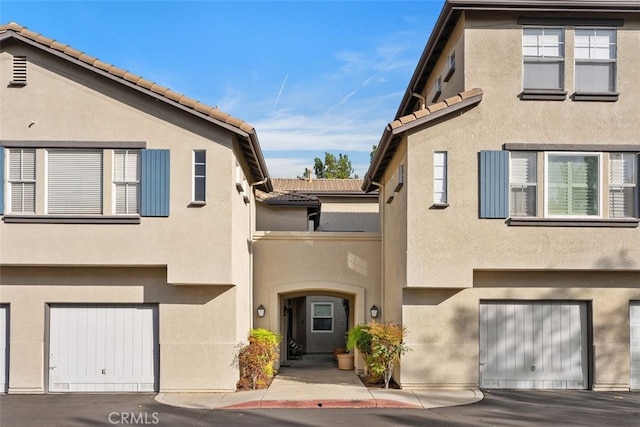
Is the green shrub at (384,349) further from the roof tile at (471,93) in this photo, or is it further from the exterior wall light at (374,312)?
the roof tile at (471,93)

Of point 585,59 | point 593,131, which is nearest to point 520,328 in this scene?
point 593,131

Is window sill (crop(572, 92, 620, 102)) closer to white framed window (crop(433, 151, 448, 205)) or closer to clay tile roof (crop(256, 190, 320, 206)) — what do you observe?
white framed window (crop(433, 151, 448, 205))

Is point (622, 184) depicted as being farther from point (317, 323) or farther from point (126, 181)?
point (317, 323)

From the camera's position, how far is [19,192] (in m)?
15.2

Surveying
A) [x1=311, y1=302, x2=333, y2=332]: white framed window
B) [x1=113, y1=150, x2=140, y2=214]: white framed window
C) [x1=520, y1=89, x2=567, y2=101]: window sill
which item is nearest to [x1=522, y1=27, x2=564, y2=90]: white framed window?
[x1=520, y1=89, x2=567, y2=101]: window sill

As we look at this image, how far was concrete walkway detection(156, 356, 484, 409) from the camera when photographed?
13977 millimetres

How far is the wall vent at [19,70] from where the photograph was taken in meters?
15.3

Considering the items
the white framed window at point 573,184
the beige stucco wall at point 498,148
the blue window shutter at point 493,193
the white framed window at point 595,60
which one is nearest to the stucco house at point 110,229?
the beige stucco wall at point 498,148

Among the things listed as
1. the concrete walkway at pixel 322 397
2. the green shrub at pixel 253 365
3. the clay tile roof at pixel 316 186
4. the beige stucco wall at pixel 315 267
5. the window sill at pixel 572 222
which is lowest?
the concrete walkway at pixel 322 397

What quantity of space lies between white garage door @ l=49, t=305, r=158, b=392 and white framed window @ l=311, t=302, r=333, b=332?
42.3 feet

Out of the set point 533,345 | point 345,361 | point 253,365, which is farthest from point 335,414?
point 345,361

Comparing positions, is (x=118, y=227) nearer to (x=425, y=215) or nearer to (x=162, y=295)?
(x=162, y=295)

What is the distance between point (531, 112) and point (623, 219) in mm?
3213

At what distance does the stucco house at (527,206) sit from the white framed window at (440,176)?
3cm
